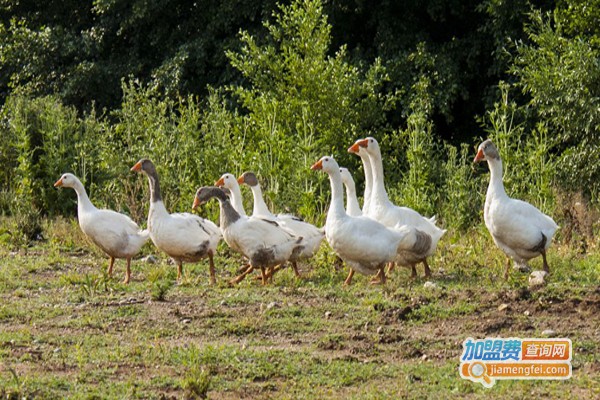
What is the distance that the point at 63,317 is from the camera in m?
9.24

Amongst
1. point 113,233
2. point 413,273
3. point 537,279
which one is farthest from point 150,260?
point 537,279

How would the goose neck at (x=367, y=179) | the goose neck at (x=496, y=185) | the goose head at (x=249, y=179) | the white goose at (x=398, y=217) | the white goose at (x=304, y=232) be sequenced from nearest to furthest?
the goose neck at (x=496, y=185), the white goose at (x=398, y=217), the white goose at (x=304, y=232), the goose neck at (x=367, y=179), the goose head at (x=249, y=179)

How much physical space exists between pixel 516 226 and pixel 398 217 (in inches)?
50.8

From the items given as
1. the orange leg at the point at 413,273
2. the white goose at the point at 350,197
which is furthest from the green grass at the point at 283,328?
the white goose at the point at 350,197

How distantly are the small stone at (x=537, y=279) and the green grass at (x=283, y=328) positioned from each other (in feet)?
0.29

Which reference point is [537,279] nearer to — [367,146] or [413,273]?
[413,273]

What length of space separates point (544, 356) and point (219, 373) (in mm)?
2235

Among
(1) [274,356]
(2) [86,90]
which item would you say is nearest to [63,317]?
(1) [274,356]

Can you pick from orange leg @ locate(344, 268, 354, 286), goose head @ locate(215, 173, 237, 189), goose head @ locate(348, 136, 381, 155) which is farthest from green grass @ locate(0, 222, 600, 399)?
goose head @ locate(348, 136, 381, 155)

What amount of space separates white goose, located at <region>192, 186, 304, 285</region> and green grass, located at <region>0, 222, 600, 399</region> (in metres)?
0.26

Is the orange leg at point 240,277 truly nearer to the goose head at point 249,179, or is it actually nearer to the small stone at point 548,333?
the goose head at point 249,179

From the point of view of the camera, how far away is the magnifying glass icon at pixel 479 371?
7.02m

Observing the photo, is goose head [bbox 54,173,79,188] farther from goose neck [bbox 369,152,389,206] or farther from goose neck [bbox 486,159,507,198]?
goose neck [bbox 486,159,507,198]

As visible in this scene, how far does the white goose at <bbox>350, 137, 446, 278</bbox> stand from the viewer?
1112 centimetres
